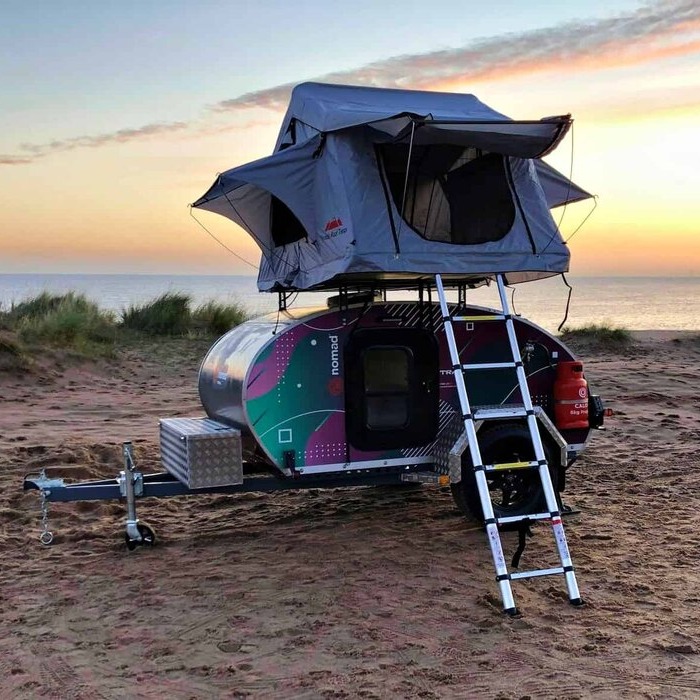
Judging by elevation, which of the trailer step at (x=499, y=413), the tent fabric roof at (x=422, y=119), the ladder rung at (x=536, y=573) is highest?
the tent fabric roof at (x=422, y=119)

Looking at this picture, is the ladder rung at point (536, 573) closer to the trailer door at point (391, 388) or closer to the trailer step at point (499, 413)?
the trailer step at point (499, 413)

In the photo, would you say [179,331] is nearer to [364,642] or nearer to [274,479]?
[274,479]

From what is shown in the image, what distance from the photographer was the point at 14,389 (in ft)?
45.6

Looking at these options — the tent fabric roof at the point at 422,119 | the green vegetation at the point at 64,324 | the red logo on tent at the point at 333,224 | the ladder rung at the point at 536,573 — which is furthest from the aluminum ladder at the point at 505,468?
the green vegetation at the point at 64,324

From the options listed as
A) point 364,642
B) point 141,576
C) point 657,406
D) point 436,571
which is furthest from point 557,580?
point 657,406

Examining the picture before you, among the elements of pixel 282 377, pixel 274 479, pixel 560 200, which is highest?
pixel 560 200

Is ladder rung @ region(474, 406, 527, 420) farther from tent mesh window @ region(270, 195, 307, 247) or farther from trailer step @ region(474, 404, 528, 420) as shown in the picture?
tent mesh window @ region(270, 195, 307, 247)

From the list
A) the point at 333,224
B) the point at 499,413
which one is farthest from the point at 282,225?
the point at 499,413

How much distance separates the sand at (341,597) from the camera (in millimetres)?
4426

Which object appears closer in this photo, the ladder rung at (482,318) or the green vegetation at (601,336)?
the ladder rung at (482,318)

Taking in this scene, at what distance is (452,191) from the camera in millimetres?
6410

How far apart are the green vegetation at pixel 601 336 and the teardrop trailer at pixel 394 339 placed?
14.1 metres

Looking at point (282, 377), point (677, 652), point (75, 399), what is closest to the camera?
point (677, 652)

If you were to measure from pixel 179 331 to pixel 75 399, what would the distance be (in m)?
5.63
